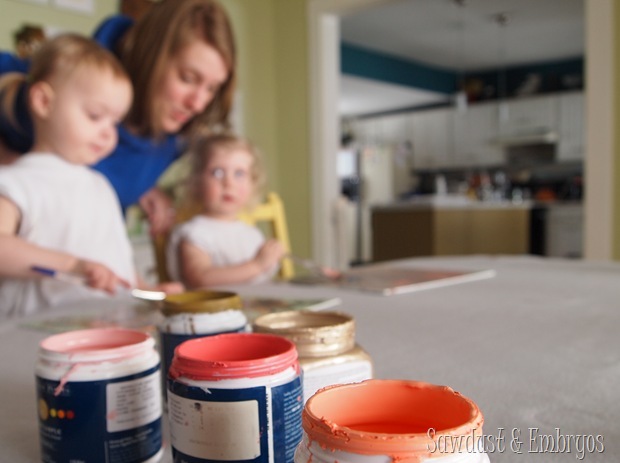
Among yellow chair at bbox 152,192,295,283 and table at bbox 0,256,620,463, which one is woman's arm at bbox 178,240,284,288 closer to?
yellow chair at bbox 152,192,295,283

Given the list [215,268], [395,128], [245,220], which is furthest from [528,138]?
[215,268]

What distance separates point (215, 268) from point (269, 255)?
0.49ft

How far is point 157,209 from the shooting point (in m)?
1.96

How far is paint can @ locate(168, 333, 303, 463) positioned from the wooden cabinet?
4.27 meters

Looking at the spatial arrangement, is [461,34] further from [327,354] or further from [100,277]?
[327,354]

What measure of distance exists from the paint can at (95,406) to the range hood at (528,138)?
631cm

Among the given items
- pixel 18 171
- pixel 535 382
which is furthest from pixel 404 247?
pixel 535 382

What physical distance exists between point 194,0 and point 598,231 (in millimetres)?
1673

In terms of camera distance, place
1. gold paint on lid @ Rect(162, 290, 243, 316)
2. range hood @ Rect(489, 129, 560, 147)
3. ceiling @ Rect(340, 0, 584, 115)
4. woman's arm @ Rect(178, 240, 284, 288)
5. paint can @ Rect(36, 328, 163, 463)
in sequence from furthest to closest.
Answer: range hood @ Rect(489, 129, 560, 147), ceiling @ Rect(340, 0, 584, 115), woman's arm @ Rect(178, 240, 284, 288), gold paint on lid @ Rect(162, 290, 243, 316), paint can @ Rect(36, 328, 163, 463)

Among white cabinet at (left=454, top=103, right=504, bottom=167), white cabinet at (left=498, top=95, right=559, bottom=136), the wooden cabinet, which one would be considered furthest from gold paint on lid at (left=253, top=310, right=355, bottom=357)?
white cabinet at (left=454, top=103, right=504, bottom=167)

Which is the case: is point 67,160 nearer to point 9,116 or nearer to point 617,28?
point 9,116

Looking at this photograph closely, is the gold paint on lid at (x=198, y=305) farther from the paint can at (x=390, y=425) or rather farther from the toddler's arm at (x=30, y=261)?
the toddler's arm at (x=30, y=261)

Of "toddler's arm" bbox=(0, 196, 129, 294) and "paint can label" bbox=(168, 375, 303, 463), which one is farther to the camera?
"toddler's arm" bbox=(0, 196, 129, 294)

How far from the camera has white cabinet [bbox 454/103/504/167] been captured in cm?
657
